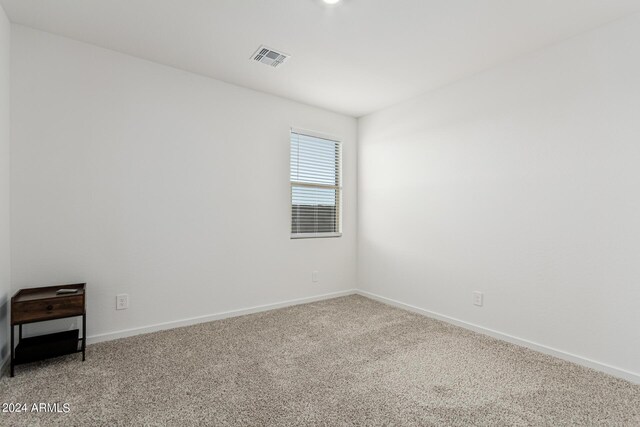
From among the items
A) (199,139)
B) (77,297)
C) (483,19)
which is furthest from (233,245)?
(483,19)

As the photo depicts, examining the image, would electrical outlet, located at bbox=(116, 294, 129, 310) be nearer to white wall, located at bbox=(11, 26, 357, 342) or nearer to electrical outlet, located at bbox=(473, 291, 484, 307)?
white wall, located at bbox=(11, 26, 357, 342)

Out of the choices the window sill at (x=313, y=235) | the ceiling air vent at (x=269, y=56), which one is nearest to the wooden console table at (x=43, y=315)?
the window sill at (x=313, y=235)

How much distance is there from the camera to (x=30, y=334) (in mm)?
2418

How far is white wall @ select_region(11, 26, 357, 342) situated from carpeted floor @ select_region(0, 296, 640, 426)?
54 cm

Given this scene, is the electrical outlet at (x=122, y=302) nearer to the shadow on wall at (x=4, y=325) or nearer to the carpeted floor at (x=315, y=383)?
the carpeted floor at (x=315, y=383)

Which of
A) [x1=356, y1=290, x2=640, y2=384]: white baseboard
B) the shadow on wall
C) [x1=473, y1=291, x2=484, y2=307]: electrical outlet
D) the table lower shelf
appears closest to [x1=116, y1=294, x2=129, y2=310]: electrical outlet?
the table lower shelf

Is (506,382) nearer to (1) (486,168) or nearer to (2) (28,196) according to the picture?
(1) (486,168)

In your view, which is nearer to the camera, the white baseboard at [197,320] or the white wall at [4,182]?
the white wall at [4,182]

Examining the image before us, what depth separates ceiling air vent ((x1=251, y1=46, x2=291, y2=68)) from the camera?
269 centimetres

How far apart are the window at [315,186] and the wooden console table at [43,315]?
2189mm

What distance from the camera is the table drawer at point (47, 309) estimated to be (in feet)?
6.75

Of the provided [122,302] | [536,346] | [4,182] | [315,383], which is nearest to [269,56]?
[4,182]

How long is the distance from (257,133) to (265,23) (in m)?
1.36

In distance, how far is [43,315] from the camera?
2.13 m
